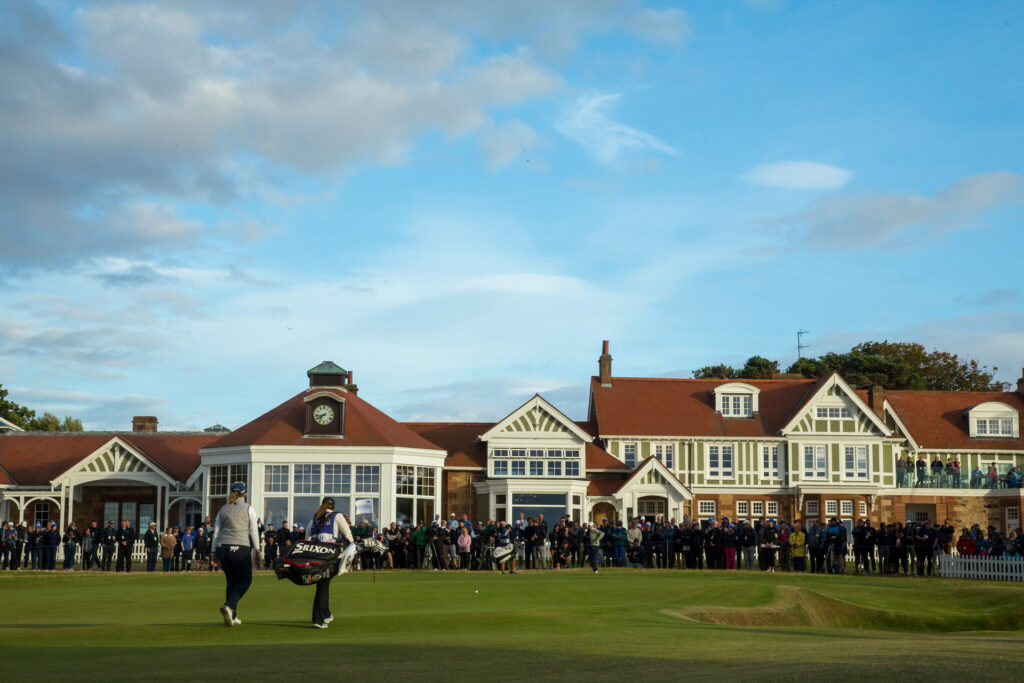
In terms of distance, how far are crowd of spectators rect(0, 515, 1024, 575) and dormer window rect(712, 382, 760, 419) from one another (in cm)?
1826

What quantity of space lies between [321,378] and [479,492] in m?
8.13

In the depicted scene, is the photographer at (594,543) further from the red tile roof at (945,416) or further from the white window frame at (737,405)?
the red tile roof at (945,416)

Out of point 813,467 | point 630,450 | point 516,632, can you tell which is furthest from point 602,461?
point 516,632

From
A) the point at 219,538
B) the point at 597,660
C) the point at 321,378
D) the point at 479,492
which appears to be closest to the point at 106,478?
the point at 321,378

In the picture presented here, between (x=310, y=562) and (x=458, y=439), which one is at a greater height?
(x=458, y=439)

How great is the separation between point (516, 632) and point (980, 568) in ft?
76.6

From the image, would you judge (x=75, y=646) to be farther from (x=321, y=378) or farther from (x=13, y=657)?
(x=321, y=378)

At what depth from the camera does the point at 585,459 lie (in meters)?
46.7

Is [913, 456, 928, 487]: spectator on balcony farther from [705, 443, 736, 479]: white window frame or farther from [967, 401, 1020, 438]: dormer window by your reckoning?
[705, 443, 736, 479]: white window frame

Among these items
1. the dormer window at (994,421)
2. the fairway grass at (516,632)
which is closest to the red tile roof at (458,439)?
the fairway grass at (516,632)

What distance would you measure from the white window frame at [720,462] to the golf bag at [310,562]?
4061cm

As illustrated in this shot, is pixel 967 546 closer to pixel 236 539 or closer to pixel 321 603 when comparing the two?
pixel 321 603

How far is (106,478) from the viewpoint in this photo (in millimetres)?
44812

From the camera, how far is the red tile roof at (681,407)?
52094 millimetres
